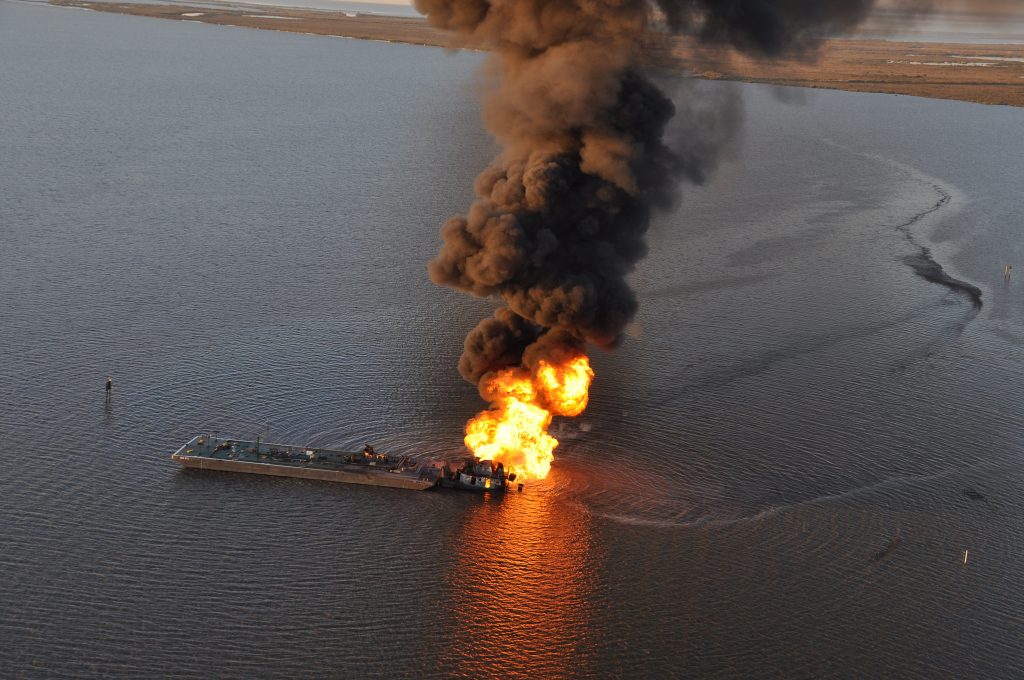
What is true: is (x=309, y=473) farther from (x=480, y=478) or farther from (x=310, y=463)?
(x=480, y=478)

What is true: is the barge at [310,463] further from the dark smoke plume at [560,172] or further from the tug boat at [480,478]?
the dark smoke plume at [560,172]

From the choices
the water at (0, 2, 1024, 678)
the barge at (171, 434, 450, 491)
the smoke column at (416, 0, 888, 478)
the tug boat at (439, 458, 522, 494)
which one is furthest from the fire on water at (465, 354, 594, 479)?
the barge at (171, 434, 450, 491)

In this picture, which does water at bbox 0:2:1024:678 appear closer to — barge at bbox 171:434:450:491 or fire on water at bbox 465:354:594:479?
barge at bbox 171:434:450:491

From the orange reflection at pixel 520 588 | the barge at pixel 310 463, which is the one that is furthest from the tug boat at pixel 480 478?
the orange reflection at pixel 520 588

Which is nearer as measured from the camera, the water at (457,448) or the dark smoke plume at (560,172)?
the water at (457,448)

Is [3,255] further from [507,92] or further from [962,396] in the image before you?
[962,396]

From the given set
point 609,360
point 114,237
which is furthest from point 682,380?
point 114,237
